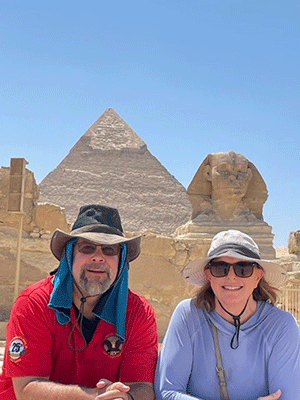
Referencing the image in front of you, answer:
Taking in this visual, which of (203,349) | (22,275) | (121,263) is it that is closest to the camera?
(203,349)

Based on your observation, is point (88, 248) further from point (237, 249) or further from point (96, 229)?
point (237, 249)

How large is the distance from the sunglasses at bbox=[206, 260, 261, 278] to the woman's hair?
0.43ft

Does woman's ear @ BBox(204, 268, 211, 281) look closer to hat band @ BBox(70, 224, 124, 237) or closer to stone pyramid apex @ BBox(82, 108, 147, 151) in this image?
hat band @ BBox(70, 224, 124, 237)

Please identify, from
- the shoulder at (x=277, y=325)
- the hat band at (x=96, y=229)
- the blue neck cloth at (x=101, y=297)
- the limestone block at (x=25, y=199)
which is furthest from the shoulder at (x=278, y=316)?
the limestone block at (x=25, y=199)

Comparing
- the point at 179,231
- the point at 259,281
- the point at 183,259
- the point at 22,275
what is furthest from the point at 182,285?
the point at 259,281

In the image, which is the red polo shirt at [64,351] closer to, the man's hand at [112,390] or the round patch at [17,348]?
the round patch at [17,348]

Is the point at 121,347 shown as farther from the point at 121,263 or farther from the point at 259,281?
the point at 259,281

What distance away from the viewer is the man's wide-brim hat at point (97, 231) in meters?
2.43

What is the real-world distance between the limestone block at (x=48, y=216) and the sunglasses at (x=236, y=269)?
5367mm

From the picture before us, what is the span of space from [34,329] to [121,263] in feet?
1.62

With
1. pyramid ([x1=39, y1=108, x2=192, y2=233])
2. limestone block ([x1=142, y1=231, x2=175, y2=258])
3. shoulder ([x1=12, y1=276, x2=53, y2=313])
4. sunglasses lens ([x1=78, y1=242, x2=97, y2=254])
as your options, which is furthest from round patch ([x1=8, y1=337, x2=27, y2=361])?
pyramid ([x1=39, y1=108, x2=192, y2=233])

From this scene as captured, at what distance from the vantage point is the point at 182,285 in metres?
7.78

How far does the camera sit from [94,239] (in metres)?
2.39

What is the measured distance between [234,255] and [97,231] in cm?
61
